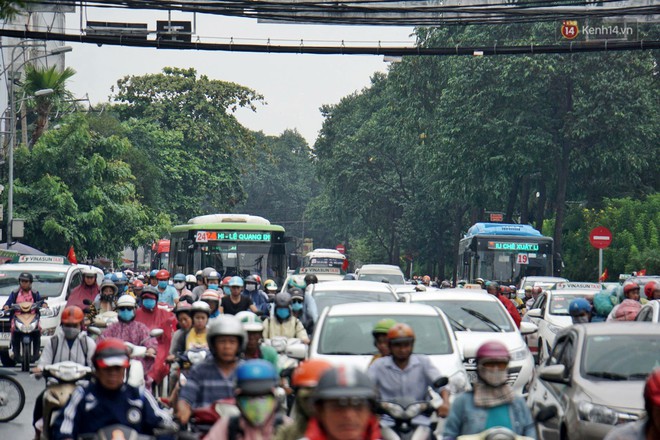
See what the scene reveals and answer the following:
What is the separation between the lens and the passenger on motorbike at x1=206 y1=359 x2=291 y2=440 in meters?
6.12

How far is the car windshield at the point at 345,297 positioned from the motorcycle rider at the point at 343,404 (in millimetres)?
14323

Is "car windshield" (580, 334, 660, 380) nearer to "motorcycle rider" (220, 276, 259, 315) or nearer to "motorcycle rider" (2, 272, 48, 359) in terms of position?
"motorcycle rider" (220, 276, 259, 315)

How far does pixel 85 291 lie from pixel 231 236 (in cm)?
1232

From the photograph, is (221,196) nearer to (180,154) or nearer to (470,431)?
(180,154)

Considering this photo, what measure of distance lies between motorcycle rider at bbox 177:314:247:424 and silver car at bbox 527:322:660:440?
334 cm

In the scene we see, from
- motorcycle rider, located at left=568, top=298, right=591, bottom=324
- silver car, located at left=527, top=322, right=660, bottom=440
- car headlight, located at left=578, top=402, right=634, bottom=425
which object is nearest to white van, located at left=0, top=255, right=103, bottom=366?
motorcycle rider, located at left=568, top=298, right=591, bottom=324

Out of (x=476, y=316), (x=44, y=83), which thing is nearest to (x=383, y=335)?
(x=476, y=316)

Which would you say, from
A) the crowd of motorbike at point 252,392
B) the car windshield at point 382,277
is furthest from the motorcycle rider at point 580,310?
the car windshield at point 382,277

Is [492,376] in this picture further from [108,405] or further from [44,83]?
[44,83]

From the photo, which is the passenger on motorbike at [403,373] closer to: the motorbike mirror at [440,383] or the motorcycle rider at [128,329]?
the motorbike mirror at [440,383]

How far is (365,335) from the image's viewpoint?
43.6ft

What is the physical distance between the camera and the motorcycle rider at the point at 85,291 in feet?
66.6

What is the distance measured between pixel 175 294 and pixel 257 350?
13.3 meters

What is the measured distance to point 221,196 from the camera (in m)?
77.8
